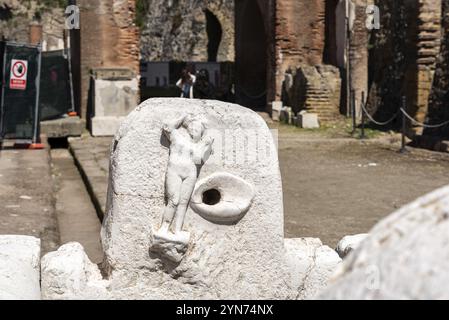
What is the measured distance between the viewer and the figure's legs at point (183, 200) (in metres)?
2.75

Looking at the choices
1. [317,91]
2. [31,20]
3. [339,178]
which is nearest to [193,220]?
[339,178]

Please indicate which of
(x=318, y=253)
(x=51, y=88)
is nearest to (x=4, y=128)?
(x=51, y=88)

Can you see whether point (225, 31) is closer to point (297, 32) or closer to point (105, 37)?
point (297, 32)

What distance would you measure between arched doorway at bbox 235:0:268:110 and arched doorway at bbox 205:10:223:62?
10.9 metres

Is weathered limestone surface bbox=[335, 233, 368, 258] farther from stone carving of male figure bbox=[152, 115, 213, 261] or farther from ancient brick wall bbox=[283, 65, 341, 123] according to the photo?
ancient brick wall bbox=[283, 65, 341, 123]

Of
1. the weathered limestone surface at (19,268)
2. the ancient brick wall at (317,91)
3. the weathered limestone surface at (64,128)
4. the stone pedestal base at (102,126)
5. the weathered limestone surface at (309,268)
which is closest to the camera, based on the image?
the weathered limestone surface at (19,268)

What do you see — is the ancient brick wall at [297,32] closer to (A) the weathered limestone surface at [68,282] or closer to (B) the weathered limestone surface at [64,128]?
(B) the weathered limestone surface at [64,128]

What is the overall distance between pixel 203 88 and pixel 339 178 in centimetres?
1296

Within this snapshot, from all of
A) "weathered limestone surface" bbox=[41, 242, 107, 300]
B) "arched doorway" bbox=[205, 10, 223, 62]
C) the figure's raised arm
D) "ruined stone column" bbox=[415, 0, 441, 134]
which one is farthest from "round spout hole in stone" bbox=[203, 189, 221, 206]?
"arched doorway" bbox=[205, 10, 223, 62]

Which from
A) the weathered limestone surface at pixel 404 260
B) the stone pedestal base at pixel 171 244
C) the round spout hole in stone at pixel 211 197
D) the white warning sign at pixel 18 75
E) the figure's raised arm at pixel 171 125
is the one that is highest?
the white warning sign at pixel 18 75

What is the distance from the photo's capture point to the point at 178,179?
2746 millimetres

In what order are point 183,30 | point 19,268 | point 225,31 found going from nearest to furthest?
point 19,268
point 225,31
point 183,30

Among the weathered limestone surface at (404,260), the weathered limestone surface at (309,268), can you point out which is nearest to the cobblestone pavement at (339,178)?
the weathered limestone surface at (309,268)
